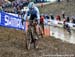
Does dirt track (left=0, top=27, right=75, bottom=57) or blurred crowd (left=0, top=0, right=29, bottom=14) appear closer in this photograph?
dirt track (left=0, top=27, right=75, bottom=57)

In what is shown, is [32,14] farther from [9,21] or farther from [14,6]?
[14,6]

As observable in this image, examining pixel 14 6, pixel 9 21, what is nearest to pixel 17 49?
pixel 9 21

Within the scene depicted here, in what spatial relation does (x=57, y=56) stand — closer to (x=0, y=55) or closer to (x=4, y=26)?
(x=0, y=55)

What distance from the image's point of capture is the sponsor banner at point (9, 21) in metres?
19.2

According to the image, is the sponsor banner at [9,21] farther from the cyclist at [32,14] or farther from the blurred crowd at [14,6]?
the blurred crowd at [14,6]

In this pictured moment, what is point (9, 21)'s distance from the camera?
64.6ft

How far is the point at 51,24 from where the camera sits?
3853cm

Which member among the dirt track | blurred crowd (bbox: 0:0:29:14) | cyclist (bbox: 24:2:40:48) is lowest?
the dirt track

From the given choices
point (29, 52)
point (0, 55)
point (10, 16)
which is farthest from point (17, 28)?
point (0, 55)

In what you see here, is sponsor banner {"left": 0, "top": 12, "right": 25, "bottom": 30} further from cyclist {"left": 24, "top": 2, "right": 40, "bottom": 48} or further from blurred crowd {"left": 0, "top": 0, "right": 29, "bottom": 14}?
blurred crowd {"left": 0, "top": 0, "right": 29, "bottom": 14}

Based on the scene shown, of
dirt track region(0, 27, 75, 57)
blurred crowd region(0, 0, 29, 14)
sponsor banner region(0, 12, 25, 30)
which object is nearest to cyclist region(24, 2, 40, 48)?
dirt track region(0, 27, 75, 57)

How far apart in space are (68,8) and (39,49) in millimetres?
38696

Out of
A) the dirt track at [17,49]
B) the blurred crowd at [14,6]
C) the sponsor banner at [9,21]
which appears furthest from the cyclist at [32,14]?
the blurred crowd at [14,6]

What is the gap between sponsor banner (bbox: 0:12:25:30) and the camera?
1922cm
